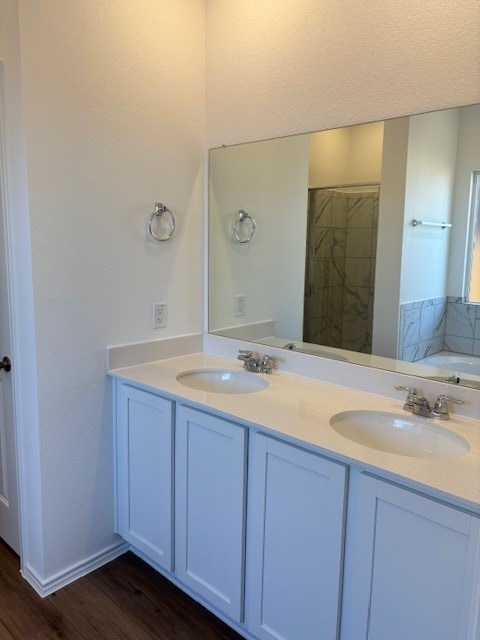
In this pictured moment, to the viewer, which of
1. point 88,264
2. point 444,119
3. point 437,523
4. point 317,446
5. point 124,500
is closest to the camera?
point 437,523

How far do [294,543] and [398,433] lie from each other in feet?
1.65

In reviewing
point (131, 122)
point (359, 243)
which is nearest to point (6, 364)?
point (131, 122)

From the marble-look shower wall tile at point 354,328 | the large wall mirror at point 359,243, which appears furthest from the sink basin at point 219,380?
the marble-look shower wall tile at point 354,328

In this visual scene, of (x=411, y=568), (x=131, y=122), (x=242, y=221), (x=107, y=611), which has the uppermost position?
(x=131, y=122)

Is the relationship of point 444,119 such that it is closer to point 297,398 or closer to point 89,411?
point 297,398

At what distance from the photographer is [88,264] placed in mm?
1967

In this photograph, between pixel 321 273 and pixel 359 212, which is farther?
pixel 321 273

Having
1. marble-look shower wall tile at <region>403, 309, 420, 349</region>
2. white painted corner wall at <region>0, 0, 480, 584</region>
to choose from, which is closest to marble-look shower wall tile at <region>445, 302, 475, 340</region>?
marble-look shower wall tile at <region>403, 309, 420, 349</region>

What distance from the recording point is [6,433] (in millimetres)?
2152

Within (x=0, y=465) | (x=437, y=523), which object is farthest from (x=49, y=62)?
(x=437, y=523)

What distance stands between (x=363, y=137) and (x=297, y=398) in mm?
1014

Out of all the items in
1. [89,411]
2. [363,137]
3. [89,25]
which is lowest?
[89,411]

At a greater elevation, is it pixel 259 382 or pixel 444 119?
pixel 444 119

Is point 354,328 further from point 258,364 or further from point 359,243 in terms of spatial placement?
point 258,364
